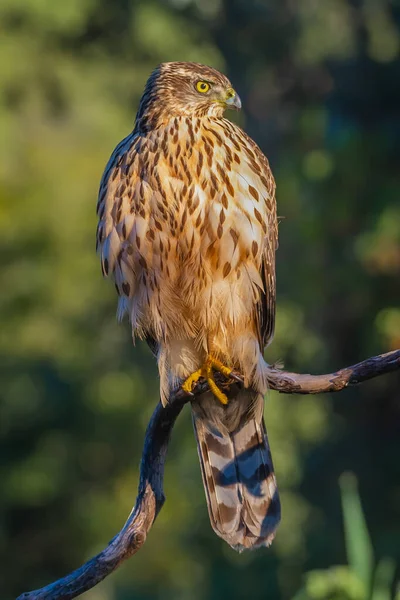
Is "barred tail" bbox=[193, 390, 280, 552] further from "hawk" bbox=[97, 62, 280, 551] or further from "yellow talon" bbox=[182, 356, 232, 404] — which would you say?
"yellow talon" bbox=[182, 356, 232, 404]

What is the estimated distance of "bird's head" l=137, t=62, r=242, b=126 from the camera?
4676mm

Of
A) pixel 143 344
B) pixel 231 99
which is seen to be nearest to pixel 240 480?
pixel 231 99

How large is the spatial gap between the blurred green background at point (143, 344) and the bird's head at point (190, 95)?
7.24m

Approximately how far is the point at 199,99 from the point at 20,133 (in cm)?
1320

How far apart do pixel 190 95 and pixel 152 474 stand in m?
1.46

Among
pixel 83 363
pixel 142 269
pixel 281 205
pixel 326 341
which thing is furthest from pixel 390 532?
pixel 142 269

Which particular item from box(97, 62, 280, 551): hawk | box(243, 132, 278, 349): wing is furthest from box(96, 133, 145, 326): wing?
box(243, 132, 278, 349): wing

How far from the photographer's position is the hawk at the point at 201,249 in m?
4.45

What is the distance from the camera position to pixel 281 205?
46.6 feet

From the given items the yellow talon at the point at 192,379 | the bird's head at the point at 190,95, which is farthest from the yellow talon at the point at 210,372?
Answer: the bird's head at the point at 190,95

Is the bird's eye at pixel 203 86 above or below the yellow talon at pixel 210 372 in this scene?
above

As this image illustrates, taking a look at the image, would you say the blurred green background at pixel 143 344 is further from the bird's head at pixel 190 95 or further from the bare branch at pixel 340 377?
Answer: the bare branch at pixel 340 377

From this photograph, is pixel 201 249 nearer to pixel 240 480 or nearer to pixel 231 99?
pixel 231 99

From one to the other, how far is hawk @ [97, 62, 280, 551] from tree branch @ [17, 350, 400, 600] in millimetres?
224
